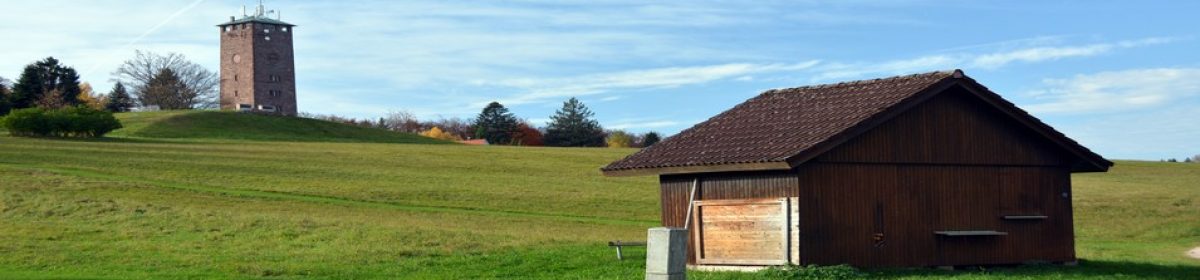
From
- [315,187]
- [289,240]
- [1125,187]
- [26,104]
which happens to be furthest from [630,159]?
[26,104]

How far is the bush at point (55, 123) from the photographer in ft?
261

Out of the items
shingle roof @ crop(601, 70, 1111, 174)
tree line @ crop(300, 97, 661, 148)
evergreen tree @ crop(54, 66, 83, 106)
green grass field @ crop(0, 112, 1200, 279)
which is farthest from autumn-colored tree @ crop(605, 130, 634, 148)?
shingle roof @ crop(601, 70, 1111, 174)

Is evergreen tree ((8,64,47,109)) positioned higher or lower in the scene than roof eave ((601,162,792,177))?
higher

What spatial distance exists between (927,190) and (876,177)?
1457mm

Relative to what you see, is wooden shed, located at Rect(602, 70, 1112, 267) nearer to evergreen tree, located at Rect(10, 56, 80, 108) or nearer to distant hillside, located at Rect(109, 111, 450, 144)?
distant hillside, located at Rect(109, 111, 450, 144)

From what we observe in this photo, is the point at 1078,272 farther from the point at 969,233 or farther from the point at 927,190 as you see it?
the point at 927,190

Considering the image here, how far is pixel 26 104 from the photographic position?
377 feet

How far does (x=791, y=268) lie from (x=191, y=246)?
1626cm

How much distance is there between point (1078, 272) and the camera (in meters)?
26.3

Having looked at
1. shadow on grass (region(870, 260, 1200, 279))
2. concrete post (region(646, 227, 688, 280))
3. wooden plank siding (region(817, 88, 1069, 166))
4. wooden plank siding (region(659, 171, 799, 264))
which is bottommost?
shadow on grass (region(870, 260, 1200, 279))

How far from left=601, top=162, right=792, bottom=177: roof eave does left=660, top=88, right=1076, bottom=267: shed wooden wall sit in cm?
55

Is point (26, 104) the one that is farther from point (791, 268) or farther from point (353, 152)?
point (791, 268)

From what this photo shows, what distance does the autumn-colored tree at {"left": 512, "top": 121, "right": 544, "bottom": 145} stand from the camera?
15212 cm

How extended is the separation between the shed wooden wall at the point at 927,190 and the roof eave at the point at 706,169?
21.5 inches
